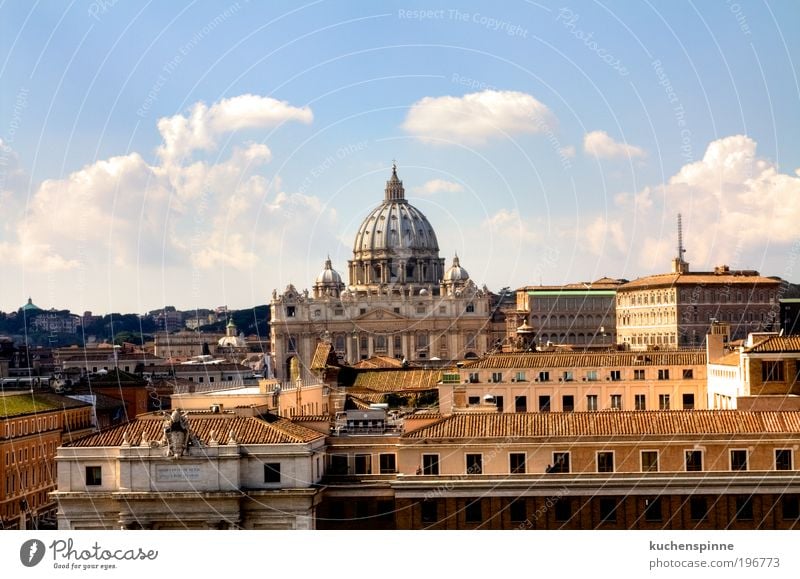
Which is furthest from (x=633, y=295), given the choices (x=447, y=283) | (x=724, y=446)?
(x=724, y=446)

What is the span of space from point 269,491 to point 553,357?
17748 mm

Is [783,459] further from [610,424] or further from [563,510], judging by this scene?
[563,510]

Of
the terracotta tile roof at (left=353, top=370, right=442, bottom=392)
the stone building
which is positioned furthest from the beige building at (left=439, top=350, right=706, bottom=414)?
the stone building

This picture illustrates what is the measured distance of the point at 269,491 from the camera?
25.4 metres

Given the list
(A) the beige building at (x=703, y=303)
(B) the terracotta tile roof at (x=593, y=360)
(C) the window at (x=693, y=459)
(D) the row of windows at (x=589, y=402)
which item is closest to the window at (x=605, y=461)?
(C) the window at (x=693, y=459)

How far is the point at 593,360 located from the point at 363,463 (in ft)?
50.9

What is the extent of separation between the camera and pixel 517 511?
2558 cm

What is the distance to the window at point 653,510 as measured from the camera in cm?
2542

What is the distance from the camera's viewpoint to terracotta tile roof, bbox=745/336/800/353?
31.6 m

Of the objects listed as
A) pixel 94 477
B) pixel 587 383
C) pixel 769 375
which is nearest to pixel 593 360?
pixel 587 383

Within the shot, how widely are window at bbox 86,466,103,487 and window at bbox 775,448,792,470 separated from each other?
9.11 metres

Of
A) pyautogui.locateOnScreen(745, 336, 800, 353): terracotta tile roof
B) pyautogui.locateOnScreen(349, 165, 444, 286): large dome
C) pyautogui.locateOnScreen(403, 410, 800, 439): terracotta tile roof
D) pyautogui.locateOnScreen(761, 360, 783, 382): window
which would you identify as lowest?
pyautogui.locateOnScreen(403, 410, 800, 439): terracotta tile roof

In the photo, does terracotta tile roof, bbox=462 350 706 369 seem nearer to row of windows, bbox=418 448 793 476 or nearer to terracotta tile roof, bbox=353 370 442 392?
terracotta tile roof, bbox=353 370 442 392

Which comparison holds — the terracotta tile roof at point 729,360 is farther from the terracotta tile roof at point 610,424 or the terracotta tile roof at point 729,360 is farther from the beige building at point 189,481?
the beige building at point 189,481
